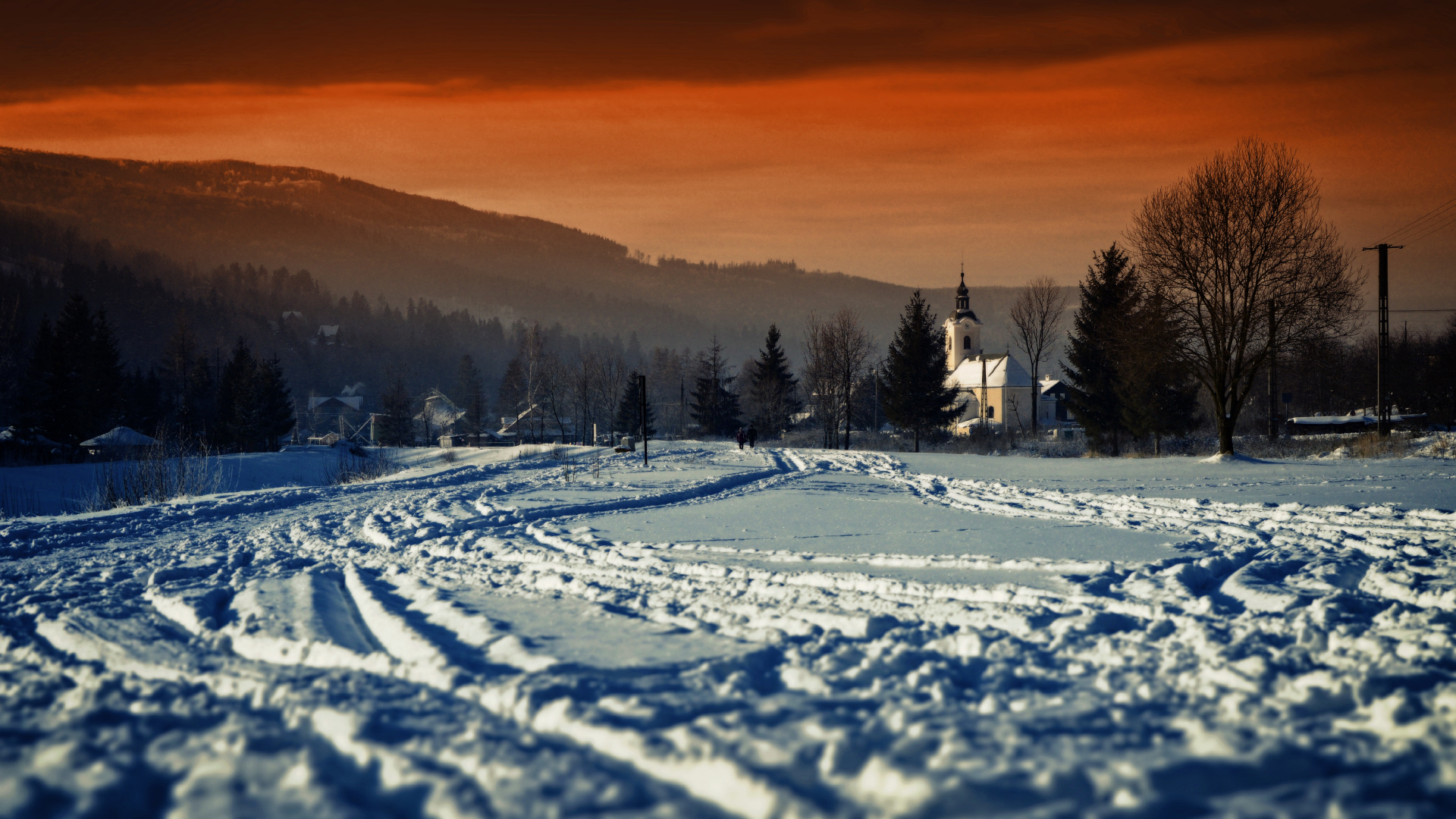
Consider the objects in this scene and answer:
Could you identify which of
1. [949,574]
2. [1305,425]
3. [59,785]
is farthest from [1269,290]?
[1305,425]

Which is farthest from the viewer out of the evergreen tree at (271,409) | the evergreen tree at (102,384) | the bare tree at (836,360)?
the evergreen tree at (271,409)

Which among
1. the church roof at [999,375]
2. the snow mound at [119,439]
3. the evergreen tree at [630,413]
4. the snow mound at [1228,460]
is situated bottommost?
the snow mound at [1228,460]

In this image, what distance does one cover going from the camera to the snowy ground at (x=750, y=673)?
2.92 m

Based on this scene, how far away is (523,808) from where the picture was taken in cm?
279

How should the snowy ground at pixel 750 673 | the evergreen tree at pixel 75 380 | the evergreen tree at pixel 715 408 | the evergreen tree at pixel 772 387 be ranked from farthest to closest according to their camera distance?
1. the evergreen tree at pixel 715 408
2. the evergreen tree at pixel 772 387
3. the evergreen tree at pixel 75 380
4. the snowy ground at pixel 750 673

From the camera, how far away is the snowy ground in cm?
292

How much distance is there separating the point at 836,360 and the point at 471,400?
181ft

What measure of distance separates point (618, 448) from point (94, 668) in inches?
1110

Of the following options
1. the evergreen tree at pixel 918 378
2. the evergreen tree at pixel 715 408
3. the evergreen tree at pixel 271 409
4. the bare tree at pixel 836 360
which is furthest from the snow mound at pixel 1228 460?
the evergreen tree at pixel 271 409

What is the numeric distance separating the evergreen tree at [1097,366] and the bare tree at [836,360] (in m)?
13.9

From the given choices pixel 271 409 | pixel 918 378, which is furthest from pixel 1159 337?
pixel 271 409

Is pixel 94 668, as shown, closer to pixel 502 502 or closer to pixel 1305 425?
pixel 502 502

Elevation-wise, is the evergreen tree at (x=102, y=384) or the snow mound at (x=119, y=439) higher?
the evergreen tree at (x=102, y=384)

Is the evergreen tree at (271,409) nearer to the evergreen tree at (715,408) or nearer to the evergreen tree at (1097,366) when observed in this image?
the evergreen tree at (715,408)
